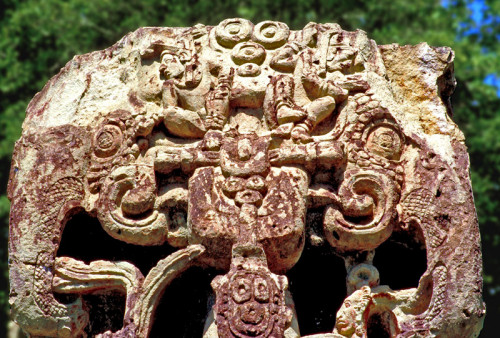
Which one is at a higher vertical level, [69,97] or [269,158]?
[69,97]

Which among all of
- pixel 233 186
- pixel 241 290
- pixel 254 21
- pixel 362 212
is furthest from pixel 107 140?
pixel 254 21

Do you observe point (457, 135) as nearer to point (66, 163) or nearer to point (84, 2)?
point (66, 163)

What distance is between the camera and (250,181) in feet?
17.0

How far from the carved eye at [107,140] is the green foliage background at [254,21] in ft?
20.3

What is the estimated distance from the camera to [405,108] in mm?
5680

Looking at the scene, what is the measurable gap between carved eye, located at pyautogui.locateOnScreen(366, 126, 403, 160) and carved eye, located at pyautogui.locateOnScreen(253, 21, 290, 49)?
74 cm

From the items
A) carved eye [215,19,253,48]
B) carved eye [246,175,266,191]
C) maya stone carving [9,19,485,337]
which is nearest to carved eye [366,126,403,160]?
maya stone carving [9,19,485,337]

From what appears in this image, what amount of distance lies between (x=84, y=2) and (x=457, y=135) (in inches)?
310

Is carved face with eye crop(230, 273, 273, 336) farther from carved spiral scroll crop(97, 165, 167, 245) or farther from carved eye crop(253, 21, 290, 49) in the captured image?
carved eye crop(253, 21, 290, 49)

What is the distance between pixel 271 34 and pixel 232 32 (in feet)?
0.71

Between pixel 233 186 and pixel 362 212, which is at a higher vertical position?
pixel 233 186

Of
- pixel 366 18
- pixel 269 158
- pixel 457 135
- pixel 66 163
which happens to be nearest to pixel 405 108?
pixel 457 135

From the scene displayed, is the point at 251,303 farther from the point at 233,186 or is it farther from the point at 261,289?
the point at 233,186

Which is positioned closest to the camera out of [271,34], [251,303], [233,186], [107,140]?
[251,303]
